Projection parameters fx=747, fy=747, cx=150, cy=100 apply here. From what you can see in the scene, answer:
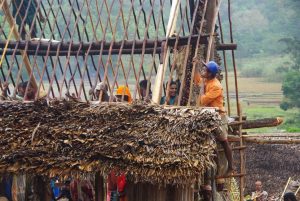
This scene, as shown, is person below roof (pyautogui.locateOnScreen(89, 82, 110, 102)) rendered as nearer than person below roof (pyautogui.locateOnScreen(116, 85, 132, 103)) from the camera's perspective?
Yes

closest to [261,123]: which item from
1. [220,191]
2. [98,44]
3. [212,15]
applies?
[220,191]

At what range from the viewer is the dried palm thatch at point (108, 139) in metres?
9.19

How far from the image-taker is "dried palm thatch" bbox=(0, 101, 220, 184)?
30.1 feet

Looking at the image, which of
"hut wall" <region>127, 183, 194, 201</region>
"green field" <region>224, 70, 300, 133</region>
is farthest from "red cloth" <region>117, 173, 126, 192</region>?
"green field" <region>224, 70, 300, 133</region>

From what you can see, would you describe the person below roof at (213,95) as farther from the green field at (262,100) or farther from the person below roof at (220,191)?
the green field at (262,100)

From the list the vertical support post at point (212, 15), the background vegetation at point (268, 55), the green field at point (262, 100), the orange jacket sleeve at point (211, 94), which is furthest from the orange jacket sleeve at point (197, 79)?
the background vegetation at point (268, 55)

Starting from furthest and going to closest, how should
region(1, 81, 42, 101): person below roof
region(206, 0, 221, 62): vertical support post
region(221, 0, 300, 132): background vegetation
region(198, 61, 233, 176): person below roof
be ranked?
region(221, 0, 300, 132): background vegetation, region(206, 0, 221, 62): vertical support post, region(1, 81, 42, 101): person below roof, region(198, 61, 233, 176): person below roof

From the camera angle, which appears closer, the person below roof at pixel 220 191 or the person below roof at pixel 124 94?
the person below roof at pixel 124 94

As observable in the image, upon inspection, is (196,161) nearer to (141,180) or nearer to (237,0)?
(141,180)

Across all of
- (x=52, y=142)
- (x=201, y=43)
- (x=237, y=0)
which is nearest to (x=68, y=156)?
(x=52, y=142)

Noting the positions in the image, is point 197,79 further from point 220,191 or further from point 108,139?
point 108,139

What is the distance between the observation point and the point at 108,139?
379 inches

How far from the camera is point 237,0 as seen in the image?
67.8 metres

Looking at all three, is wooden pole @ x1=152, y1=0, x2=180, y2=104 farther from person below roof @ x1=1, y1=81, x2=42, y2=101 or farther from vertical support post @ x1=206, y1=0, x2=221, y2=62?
person below roof @ x1=1, y1=81, x2=42, y2=101
